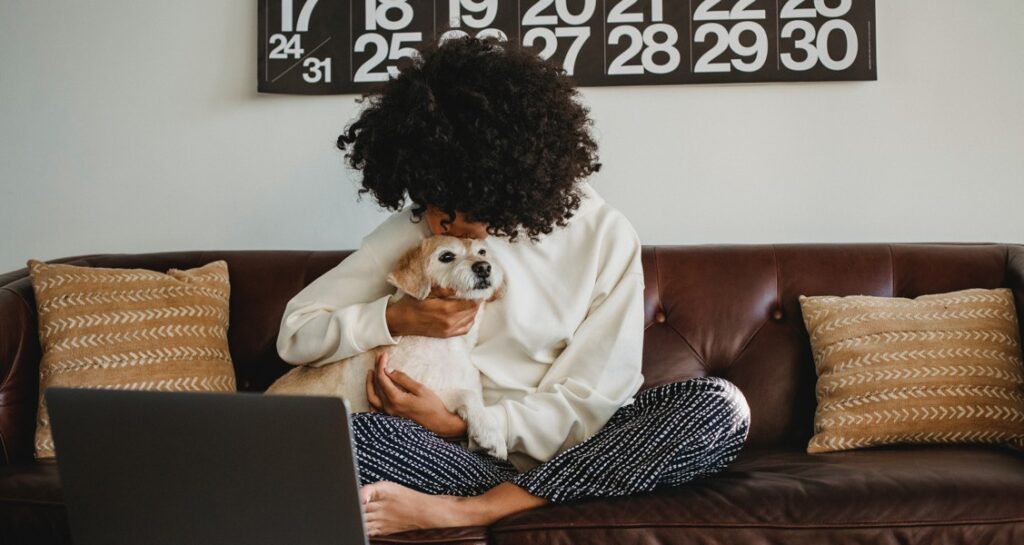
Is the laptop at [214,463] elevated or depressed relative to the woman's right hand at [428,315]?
depressed

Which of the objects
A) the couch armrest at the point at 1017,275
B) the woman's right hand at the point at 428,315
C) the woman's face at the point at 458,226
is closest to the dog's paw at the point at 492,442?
the woman's right hand at the point at 428,315

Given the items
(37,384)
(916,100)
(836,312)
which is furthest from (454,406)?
(916,100)

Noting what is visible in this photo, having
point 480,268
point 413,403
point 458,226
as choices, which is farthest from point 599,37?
point 413,403

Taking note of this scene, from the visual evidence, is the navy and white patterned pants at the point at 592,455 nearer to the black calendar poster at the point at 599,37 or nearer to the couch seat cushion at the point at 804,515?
the couch seat cushion at the point at 804,515

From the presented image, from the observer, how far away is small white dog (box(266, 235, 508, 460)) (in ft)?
5.74

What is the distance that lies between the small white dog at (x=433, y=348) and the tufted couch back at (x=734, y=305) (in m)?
0.53

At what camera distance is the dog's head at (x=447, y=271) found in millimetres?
1744

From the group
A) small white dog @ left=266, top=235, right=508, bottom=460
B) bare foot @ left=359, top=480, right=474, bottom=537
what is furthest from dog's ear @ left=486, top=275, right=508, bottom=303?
bare foot @ left=359, top=480, right=474, bottom=537

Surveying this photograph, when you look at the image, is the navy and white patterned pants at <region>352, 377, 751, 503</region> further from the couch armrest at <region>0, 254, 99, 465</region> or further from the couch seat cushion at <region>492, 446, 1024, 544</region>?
the couch armrest at <region>0, 254, 99, 465</region>

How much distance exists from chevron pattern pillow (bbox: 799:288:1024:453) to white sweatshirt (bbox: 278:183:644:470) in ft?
1.64

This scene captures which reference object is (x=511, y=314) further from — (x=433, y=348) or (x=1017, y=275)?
(x=1017, y=275)

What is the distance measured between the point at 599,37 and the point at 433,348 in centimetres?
121

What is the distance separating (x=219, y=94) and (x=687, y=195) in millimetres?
1472

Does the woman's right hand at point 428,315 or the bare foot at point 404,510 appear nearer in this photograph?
the bare foot at point 404,510
